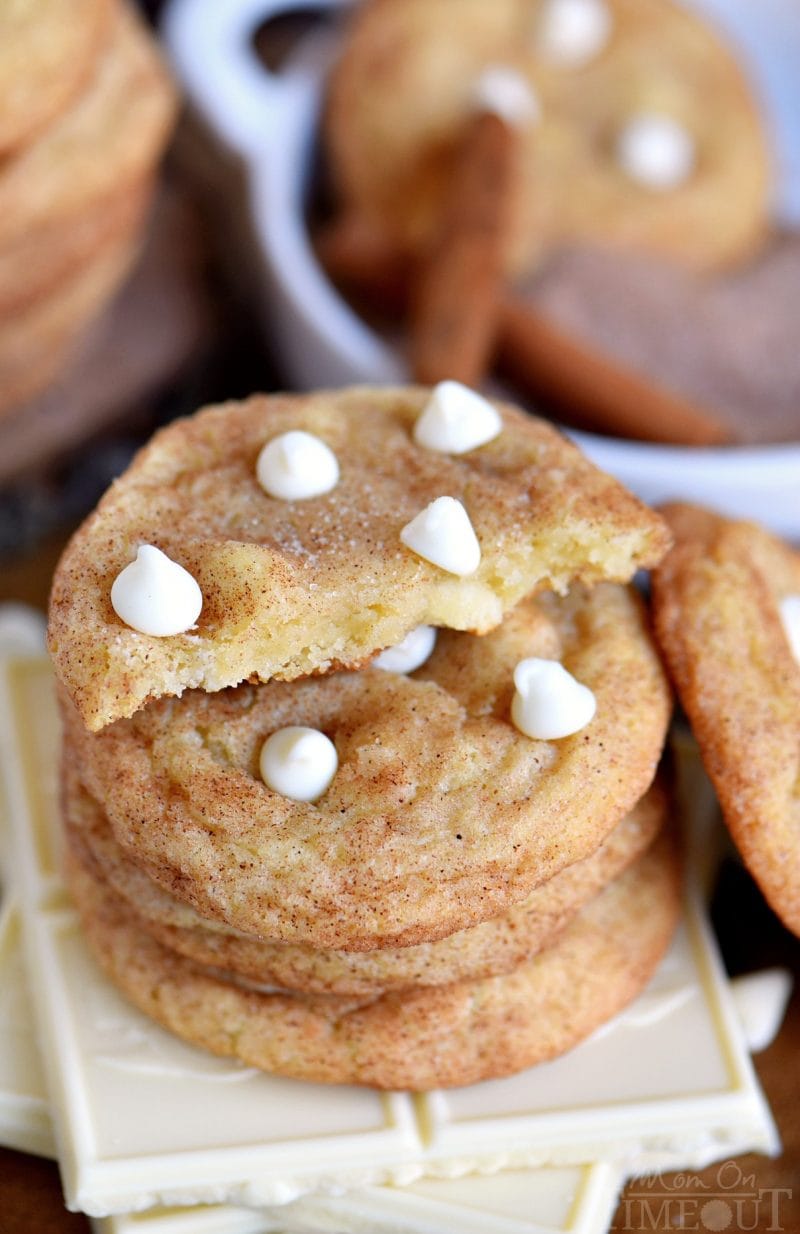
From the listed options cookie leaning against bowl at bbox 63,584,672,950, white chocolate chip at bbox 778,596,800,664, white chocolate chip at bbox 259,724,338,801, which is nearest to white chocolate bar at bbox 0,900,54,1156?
cookie leaning against bowl at bbox 63,584,672,950

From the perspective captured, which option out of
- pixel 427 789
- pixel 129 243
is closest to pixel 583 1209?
pixel 427 789

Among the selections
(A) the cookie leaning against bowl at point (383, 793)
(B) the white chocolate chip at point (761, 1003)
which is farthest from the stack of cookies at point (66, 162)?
(B) the white chocolate chip at point (761, 1003)

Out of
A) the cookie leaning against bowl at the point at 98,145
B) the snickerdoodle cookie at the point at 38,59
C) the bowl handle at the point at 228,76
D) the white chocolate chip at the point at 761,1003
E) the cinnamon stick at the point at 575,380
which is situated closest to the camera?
the white chocolate chip at the point at 761,1003

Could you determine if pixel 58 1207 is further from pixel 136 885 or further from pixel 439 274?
pixel 439 274

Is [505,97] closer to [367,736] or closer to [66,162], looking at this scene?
[66,162]

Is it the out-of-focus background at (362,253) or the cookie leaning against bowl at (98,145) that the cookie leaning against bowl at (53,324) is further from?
the cookie leaning against bowl at (98,145)

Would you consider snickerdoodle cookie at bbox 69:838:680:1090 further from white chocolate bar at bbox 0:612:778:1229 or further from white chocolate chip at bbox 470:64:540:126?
white chocolate chip at bbox 470:64:540:126
